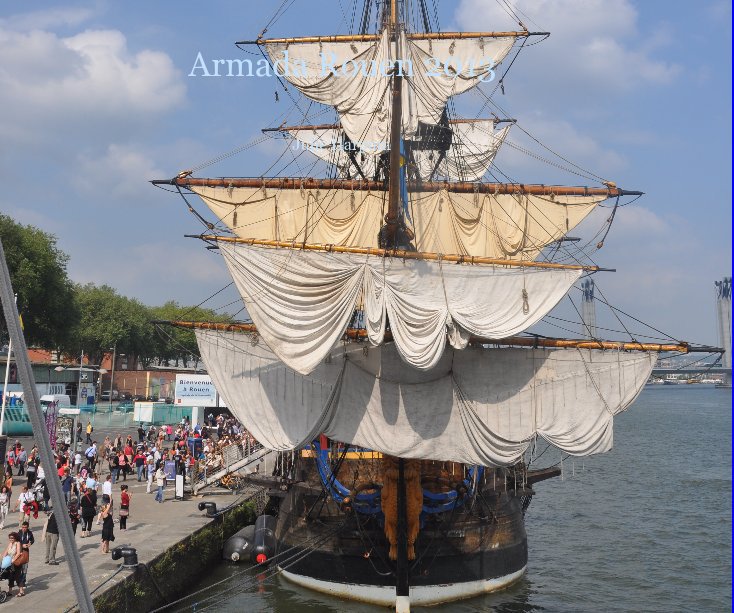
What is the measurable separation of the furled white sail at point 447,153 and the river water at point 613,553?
47.6 feet

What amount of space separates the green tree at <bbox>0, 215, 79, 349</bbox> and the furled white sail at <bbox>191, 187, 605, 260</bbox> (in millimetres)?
25306

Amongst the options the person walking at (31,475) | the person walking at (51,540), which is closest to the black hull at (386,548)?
the person walking at (51,540)

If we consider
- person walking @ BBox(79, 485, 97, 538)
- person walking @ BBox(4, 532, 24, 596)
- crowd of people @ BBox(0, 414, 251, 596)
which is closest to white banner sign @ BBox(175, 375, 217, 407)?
crowd of people @ BBox(0, 414, 251, 596)

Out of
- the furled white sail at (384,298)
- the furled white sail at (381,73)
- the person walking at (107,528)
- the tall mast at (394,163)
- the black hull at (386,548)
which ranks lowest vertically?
the black hull at (386,548)

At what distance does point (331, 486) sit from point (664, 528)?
50.0ft

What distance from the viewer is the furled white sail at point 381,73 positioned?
2216 centimetres

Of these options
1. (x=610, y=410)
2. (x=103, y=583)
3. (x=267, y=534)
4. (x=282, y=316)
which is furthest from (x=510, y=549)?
(x=103, y=583)

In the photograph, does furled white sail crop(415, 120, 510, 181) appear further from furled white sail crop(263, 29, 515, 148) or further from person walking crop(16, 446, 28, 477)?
person walking crop(16, 446, 28, 477)

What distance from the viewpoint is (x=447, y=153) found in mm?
36125

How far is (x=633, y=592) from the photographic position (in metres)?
19.0

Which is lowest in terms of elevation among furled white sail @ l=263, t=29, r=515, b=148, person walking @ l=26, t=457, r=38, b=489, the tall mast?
person walking @ l=26, t=457, r=38, b=489

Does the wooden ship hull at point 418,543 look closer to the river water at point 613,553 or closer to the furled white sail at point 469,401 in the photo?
the river water at point 613,553

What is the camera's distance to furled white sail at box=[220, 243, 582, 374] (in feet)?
52.6

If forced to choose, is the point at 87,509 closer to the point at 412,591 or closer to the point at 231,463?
the point at 412,591
